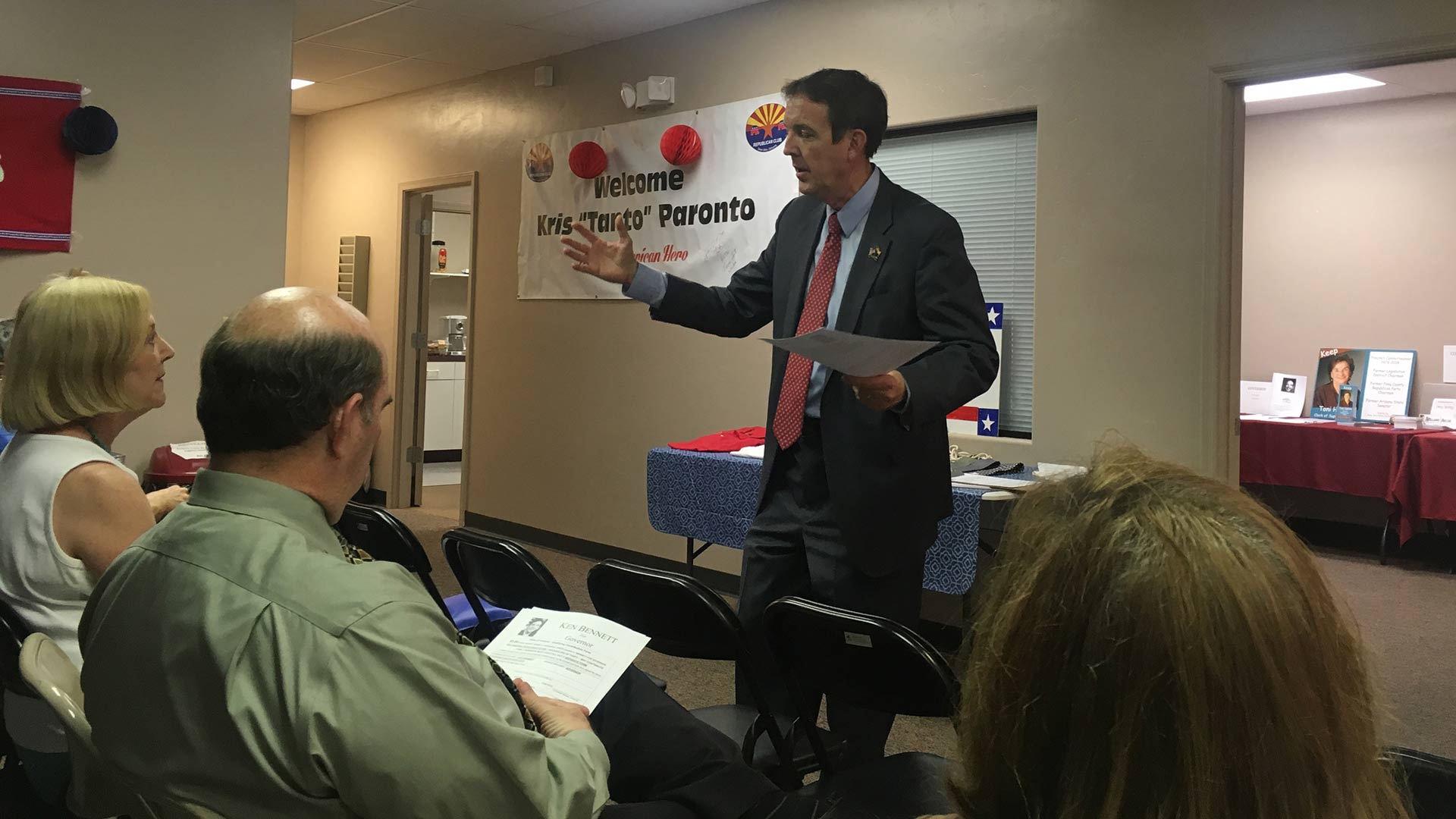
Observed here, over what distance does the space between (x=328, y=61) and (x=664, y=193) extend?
8.27 feet

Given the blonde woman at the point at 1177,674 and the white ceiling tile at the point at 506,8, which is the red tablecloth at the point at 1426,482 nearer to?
the white ceiling tile at the point at 506,8

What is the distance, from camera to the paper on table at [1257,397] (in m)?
7.50

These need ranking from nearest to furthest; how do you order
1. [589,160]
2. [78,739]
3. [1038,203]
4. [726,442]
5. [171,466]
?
1. [78,739]
2. [1038,203]
3. [171,466]
4. [726,442]
5. [589,160]

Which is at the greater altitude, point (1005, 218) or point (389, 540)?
point (1005, 218)

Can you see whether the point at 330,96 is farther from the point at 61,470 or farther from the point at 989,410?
the point at 61,470

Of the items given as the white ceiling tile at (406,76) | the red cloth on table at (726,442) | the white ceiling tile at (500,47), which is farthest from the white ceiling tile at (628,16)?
the red cloth on table at (726,442)

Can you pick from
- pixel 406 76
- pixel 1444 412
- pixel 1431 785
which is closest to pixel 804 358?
pixel 1431 785

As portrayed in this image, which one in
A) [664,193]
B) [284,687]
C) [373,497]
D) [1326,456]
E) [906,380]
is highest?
[664,193]

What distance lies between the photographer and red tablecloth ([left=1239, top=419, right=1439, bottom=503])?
20.6 feet

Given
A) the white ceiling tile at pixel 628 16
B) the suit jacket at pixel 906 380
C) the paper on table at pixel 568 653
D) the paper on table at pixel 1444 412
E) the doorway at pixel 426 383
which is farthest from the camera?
the doorway at pixel 426 383

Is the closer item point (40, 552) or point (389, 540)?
point (40, 552)

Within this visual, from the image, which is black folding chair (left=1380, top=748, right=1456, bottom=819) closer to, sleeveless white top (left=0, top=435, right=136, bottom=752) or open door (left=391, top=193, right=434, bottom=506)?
sleeveless white top (left=0, top=435, right=136, bottom=752)

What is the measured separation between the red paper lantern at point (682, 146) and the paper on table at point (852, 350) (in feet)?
12.0

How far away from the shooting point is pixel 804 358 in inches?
94.9
